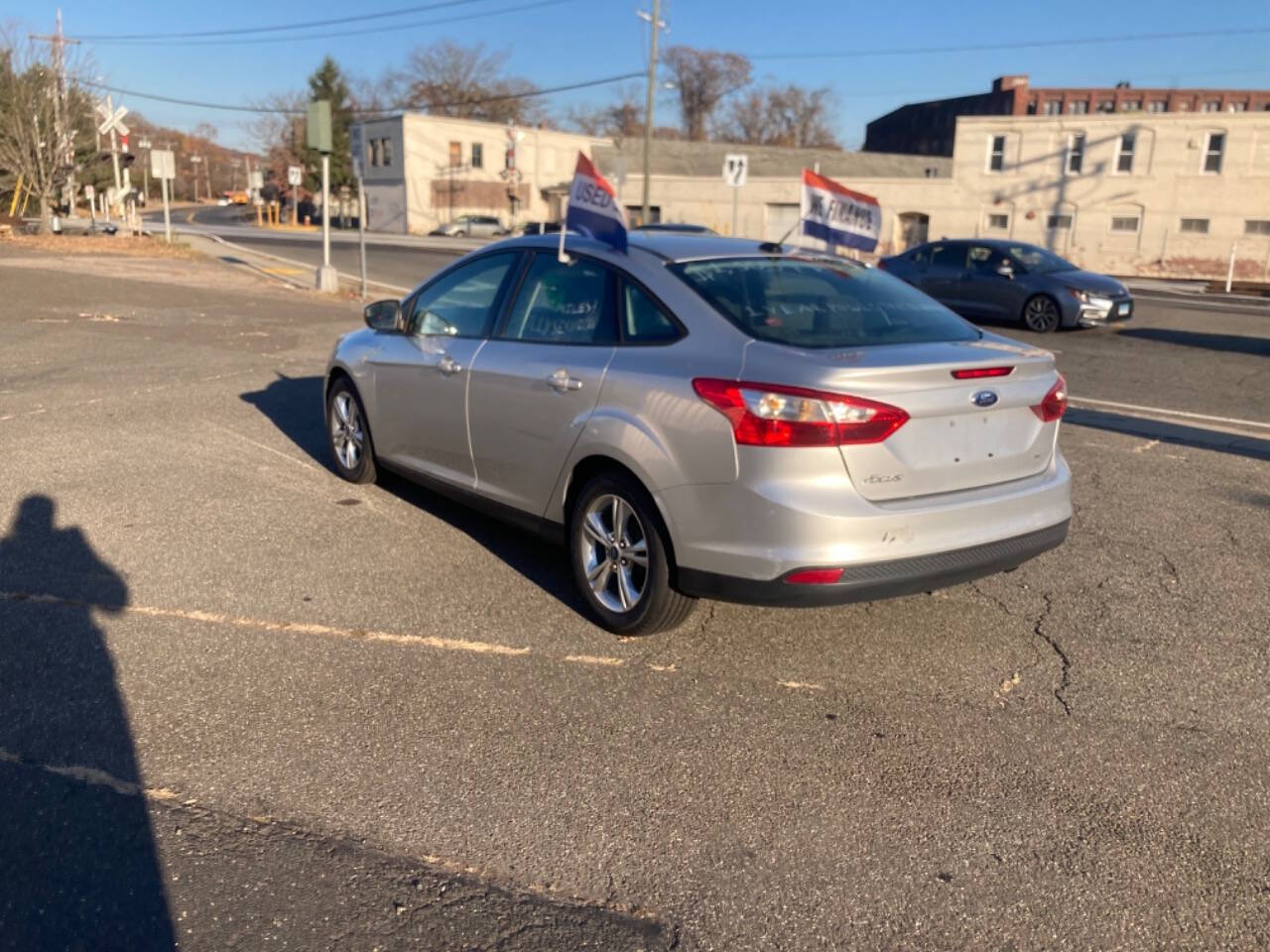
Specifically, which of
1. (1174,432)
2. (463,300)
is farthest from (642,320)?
(1174,432)

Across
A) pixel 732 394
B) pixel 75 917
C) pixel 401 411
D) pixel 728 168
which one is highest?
pixel 728 168

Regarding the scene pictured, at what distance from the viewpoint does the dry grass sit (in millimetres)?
27219

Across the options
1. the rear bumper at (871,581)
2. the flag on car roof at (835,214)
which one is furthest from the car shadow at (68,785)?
the flag on car roof at (835,214)

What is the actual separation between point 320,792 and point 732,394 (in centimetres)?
191

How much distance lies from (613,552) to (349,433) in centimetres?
295

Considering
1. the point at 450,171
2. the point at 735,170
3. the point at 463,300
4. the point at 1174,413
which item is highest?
the point at 450,171

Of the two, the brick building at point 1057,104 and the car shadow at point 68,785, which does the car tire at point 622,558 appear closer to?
the car shadow at point 68,785

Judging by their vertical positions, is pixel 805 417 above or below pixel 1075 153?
below

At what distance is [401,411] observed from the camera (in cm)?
607

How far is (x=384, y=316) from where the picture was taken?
6.41 metres

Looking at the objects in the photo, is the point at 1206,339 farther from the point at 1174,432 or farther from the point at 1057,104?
the point at 1057,104

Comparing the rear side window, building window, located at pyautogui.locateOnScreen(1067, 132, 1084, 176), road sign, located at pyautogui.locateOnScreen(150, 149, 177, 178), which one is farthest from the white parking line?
building window, located at pyautogui.locateOnScreen(1067, 132, 1084, 176)

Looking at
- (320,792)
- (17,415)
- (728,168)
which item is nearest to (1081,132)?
(728,168)

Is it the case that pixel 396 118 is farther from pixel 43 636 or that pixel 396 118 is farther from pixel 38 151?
pixel 43 636
